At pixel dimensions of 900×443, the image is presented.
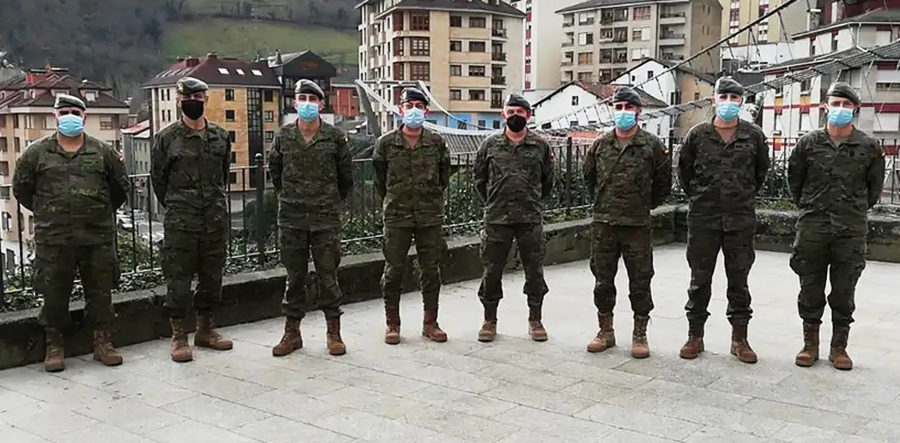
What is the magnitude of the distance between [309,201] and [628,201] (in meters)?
2.07

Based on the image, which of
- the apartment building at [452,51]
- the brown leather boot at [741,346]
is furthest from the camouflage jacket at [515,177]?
the apartment building at [452,51]

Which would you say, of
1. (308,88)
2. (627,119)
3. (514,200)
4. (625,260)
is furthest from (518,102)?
(308,88)

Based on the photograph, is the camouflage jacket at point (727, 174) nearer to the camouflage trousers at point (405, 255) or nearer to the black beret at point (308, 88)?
the camouflage trousers at point (405, 255)

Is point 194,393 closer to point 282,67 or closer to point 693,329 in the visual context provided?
point 693,329

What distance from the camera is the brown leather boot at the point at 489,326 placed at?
5918mm

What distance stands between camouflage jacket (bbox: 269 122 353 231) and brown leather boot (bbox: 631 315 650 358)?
210cm

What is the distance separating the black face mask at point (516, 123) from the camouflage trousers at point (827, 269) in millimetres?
1903

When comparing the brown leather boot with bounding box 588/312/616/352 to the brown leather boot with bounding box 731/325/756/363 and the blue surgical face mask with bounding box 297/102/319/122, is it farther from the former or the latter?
the blue surgical face mask with bounding box 297/102/319/122

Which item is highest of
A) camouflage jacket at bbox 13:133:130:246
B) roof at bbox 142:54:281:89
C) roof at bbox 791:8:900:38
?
roof at bbox 791:8:900:38

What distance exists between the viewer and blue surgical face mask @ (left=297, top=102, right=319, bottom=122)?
18.2ft

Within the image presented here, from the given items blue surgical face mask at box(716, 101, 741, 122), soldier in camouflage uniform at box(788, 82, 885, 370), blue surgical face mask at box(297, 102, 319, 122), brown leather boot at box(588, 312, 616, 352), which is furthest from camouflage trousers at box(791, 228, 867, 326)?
blue surgical face mask at box(297, 102, 319, 122)

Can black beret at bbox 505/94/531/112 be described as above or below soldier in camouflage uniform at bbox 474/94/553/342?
above

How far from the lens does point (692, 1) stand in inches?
2482

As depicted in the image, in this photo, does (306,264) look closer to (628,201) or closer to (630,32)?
(628,201)
